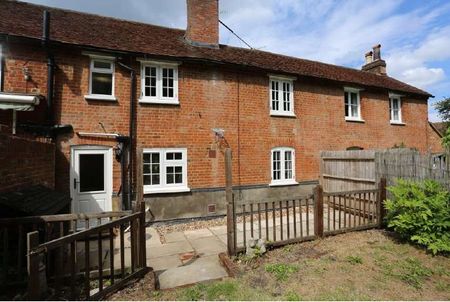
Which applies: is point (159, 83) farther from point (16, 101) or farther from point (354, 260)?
point (354, 260)

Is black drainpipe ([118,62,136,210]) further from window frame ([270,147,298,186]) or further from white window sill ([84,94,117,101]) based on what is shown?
window frame ([270,147,298,186])

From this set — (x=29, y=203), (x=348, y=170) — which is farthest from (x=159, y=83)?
(x=348, y=170)

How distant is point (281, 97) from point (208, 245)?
7.46 metres

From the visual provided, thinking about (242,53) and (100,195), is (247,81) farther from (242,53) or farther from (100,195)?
(100,195)

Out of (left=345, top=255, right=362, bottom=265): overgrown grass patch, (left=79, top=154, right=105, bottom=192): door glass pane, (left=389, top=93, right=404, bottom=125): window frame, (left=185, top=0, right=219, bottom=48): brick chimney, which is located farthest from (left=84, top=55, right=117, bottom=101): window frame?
(left=389, top=93, right=404, bottom=125): window frame

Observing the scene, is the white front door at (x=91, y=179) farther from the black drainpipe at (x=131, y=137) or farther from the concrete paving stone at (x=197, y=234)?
the concrete paving stone at (x=197, y=234)

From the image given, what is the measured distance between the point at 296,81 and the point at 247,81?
8.72 feet

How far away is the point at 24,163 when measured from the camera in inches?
226

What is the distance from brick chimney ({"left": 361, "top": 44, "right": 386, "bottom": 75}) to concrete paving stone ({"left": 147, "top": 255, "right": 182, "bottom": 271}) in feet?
63.3

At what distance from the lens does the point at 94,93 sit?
8.75m

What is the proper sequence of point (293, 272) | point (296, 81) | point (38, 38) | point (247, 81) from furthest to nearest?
point (296, 81)
point (247, 81)
point (38, 38)
point (293, 272)

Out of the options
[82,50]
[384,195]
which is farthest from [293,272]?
[82,50]

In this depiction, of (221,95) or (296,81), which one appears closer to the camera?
(221,95)

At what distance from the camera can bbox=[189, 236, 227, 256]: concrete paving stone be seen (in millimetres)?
6460
